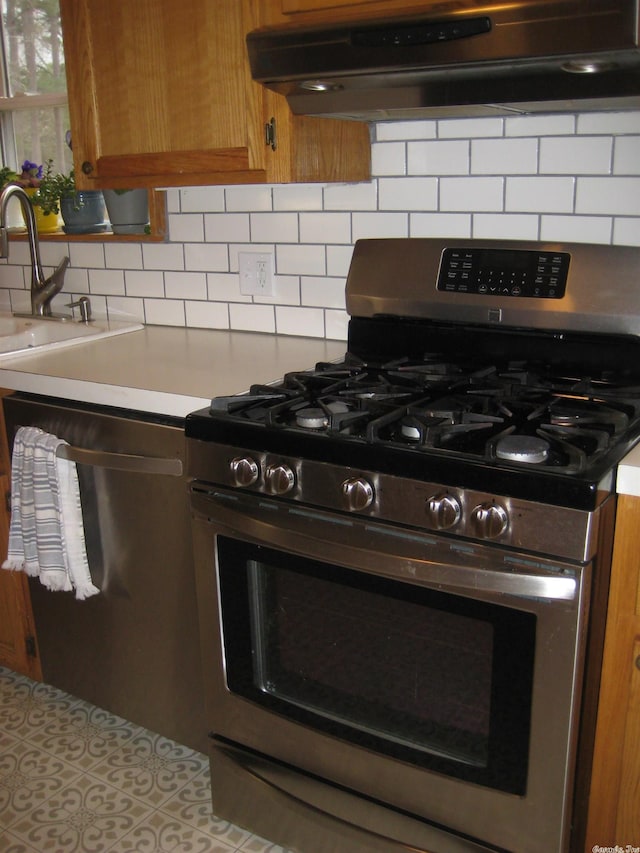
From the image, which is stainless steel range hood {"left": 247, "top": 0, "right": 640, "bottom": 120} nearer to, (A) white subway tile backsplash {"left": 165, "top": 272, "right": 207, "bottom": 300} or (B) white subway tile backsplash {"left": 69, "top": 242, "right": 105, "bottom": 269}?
(A) white subway tile backsplash {"left": 165, "top": 272, "right": 207, "bottom": 300}

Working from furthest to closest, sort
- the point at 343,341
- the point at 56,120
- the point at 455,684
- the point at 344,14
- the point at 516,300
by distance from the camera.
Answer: the point at 56,120, the point at 343,341, the point at 516,300, the point at 344,14, the point at 455,684

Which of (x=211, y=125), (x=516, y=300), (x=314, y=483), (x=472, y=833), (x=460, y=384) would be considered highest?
(x=211, y=125)

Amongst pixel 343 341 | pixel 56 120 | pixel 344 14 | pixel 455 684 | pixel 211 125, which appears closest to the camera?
pixel 455 684

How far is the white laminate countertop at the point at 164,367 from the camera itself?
1.70m

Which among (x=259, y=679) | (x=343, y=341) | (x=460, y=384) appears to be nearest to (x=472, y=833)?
(x=259, y=679)

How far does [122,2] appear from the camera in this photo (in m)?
1.87

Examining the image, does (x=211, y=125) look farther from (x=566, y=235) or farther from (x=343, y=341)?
(x=566, y=235)

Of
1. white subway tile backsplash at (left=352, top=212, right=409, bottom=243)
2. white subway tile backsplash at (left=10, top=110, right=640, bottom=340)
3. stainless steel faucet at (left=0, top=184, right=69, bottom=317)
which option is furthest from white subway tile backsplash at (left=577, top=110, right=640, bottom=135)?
stainless steel faucet at (left=0, top=184, right=69, bottom=317)

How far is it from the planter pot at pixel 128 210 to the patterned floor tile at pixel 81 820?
152 centimetres

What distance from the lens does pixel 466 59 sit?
136 centimetres

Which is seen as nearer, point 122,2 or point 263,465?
point 263,465

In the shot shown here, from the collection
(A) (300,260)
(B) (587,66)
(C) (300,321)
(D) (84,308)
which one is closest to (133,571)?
(C) (300,321)

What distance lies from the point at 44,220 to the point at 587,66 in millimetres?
1918

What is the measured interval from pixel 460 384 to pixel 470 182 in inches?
21.2
